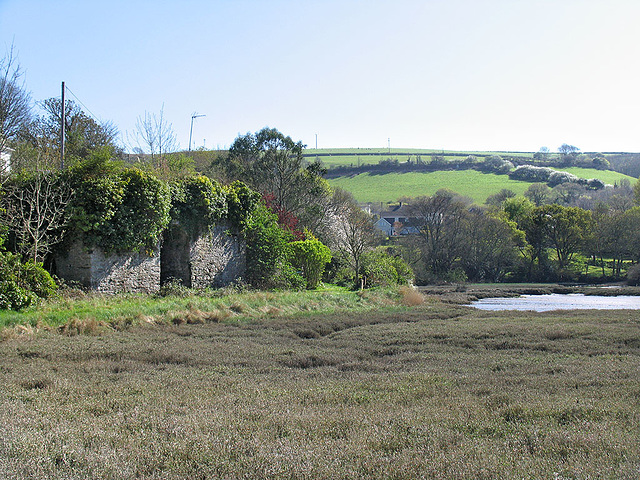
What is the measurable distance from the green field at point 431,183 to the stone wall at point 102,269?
71405 millimetres

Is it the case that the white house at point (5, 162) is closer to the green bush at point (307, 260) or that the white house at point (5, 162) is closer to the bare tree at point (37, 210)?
the bare tree at point (37, 210)

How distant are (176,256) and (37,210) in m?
6.21

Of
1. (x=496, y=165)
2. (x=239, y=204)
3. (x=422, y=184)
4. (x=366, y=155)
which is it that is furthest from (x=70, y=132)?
(x=366, y=155)

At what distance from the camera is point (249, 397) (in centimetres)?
654

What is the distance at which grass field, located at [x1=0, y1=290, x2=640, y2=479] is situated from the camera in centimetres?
423

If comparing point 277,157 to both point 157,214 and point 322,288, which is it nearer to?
point 322,288

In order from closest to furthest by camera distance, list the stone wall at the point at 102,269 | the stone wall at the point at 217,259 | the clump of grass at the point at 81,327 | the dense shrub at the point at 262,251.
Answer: the clump of grass at the point at 81,327 < the stone wall at the point at 102,269 < the stone wall at the point at 217,259 < the dense shrub at the point at 262,251

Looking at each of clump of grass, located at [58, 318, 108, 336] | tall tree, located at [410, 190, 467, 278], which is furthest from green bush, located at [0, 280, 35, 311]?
tall tree, located at [410, 190, 467, 278]

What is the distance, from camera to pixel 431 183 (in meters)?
98.0

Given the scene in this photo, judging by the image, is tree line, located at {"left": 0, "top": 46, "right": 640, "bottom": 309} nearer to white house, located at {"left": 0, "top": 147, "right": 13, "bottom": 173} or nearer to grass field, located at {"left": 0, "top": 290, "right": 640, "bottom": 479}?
white house, located at {"left": 0, "top": 147, "right": 13, "bottom": 173}

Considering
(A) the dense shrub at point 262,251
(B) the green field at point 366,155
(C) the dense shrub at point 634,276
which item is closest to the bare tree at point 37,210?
(A) the dense shrub at point 262,251

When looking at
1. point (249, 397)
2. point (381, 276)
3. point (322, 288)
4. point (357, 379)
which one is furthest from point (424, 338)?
point (381, 276)

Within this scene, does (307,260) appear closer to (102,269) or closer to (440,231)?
(102,269)

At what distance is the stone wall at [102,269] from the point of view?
15891mm
